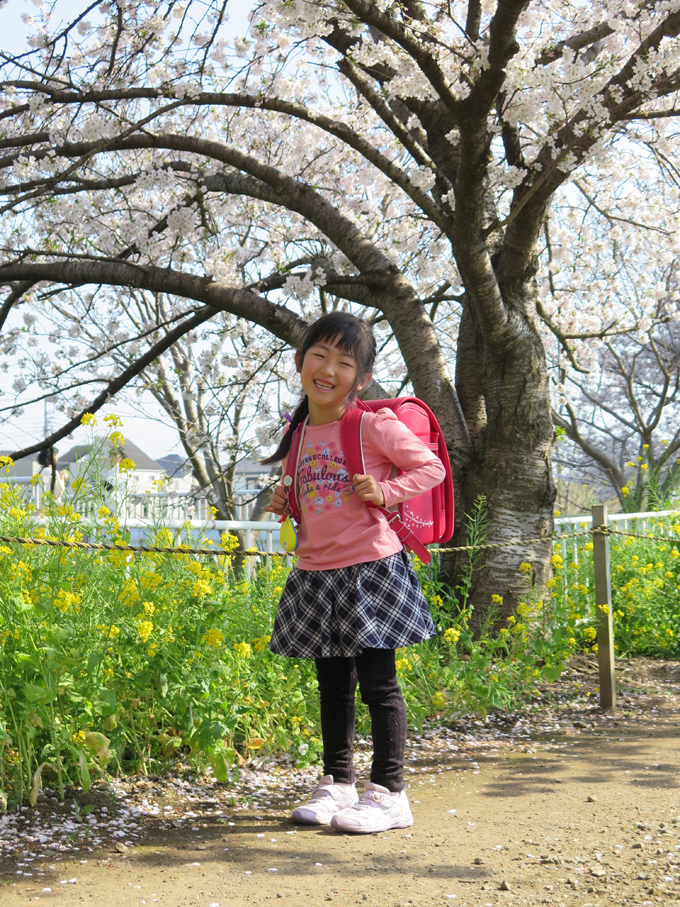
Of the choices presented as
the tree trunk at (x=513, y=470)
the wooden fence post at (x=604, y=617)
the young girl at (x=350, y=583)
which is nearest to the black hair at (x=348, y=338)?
the young girl at (x=350, y=583)

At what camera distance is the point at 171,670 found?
103 inches

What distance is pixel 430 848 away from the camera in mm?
2162

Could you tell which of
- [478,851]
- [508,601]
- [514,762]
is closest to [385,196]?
[508,601]

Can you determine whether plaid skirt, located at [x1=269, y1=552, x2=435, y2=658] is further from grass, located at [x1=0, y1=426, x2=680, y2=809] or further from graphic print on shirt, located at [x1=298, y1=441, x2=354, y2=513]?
→ grass, located at [x1=0, y1=426, x2=680, y2=809]

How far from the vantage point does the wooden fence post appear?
12.7 feet

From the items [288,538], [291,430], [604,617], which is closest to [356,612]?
[288,538]

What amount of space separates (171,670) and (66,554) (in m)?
0.55

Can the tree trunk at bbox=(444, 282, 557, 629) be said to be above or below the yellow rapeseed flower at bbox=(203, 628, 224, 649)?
above

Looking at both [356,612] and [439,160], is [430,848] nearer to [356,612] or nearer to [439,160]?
[356,612]

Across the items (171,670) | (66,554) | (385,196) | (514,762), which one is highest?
(385,196)

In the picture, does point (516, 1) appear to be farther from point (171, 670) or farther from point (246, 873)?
point (246, 873)

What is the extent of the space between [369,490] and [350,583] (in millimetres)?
294

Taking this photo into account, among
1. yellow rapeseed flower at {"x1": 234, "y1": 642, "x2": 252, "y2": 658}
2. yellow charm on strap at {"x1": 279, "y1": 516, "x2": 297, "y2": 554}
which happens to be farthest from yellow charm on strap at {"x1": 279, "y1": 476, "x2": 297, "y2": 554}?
yellow rapeseed flower at {"x1": 234, "y1": 642, "x2": 252, "y2": 658}

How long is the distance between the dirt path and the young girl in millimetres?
144
